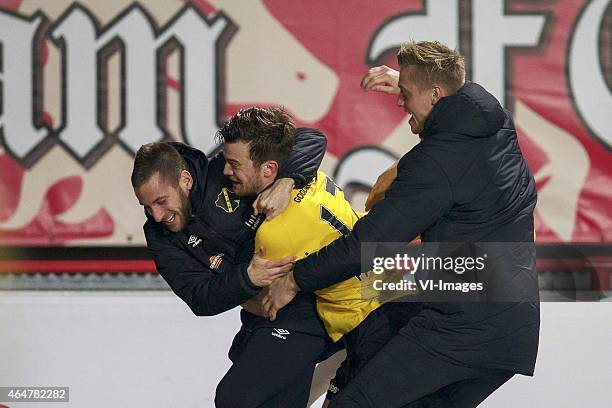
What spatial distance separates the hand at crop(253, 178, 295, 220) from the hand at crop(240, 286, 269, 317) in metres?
0.30

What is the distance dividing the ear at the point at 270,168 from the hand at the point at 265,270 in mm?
269

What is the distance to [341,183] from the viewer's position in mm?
5441

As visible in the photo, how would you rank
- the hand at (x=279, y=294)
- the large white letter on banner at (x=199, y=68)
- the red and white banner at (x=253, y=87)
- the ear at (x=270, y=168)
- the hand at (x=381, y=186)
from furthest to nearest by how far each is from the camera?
the large white letter on banner at (x=199, y=68), the red and white banner at (x=253, y=87), the hand at (x=381, y=186), the ear at (x=270, y=168), the hand at (x=279, y=294)

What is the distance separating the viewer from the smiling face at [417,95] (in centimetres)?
304

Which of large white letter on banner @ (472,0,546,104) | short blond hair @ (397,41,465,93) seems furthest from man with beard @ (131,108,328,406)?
large white letter on banner @ (472,0,546,104)

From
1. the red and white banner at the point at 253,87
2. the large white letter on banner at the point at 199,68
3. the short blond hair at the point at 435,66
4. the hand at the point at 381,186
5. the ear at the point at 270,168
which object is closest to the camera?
the short blond hair at the point at 435,66

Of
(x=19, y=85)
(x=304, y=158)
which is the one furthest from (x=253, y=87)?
(x=304, y=158)

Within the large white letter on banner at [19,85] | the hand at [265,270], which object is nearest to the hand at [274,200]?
the hand at [265,270]

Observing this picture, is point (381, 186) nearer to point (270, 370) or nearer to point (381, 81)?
point (381, 81)

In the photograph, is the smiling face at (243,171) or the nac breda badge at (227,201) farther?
the nac breda badge at (227,201)

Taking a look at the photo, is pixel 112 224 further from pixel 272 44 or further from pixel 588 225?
pixel 588 225

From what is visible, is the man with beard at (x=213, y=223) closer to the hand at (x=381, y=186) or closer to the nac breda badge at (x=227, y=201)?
the nac breda badge at (x=227, y=201)

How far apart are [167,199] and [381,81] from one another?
76cm

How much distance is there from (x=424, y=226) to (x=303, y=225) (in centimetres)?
54
